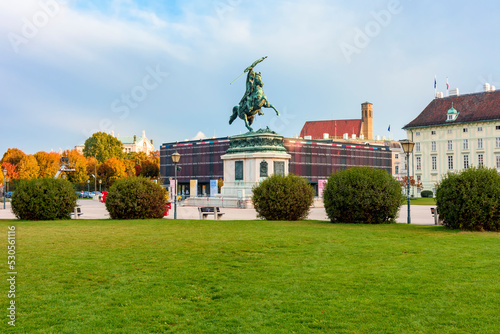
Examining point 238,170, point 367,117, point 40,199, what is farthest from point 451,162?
point 367,117

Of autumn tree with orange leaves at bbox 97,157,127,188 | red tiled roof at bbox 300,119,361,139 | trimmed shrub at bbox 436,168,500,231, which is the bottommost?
trimmed shrub at bbox 436,168,500,231

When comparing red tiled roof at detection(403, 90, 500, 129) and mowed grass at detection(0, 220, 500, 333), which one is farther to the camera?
red tiled roof at detection(403, 90, 500, 129)

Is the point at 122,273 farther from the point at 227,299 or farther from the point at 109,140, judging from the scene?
the point at 109,140

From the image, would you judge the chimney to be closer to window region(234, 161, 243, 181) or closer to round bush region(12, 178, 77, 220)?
window region(234, 161, 243, 181)

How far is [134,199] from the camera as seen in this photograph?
77.7ft

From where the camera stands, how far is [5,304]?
7586 mm

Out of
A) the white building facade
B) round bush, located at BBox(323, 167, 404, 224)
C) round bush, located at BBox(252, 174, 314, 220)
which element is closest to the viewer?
round bush, located at BBox(323, 167, 404, 224)

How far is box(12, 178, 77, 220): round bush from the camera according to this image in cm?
2333

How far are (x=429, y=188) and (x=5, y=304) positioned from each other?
92381 millimetres

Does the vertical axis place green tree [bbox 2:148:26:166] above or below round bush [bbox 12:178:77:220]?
above

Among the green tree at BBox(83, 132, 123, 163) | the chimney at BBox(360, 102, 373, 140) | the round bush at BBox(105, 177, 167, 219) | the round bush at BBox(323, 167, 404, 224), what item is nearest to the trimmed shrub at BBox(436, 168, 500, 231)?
the round bush at BBox(323, 167, 404, 224)

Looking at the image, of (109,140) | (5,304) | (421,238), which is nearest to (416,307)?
(5,304)

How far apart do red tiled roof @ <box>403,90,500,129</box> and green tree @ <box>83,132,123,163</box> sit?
6864 centimetres

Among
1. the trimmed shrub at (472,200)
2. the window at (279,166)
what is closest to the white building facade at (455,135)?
the window at (279,166)
